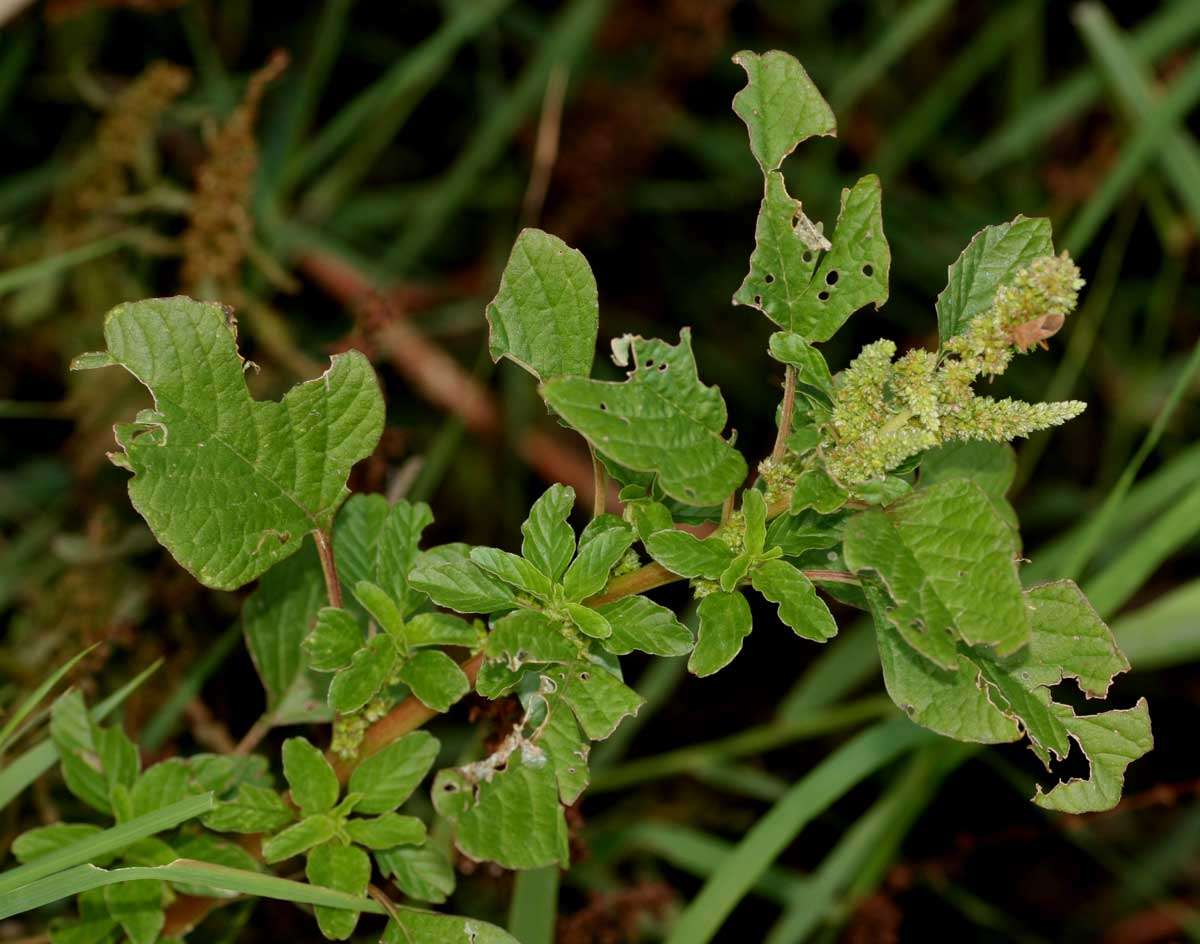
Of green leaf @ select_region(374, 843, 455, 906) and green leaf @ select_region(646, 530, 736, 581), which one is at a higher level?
green leaf @ select_region(646, 530, 736, 581)

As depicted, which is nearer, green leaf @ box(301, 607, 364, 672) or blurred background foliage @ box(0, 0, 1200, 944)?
green leaf @ box(301, 607, 364, 672)

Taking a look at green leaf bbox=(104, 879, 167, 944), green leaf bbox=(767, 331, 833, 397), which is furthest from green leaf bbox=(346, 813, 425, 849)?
green leaf bbox=(767, 331, 833, 397)

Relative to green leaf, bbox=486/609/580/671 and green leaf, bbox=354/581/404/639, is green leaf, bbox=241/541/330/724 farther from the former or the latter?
green leaf, bbox=486/609/580/671

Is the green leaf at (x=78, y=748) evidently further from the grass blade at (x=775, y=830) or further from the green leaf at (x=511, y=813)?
the grass blade at (x=775, y=830)

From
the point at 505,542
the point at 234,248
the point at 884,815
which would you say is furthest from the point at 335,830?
the point at 505,542

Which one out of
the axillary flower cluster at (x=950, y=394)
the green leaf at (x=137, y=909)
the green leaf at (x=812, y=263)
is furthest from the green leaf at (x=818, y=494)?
the green leaf at (x=137, y=909)

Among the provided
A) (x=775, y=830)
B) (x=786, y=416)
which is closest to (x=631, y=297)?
(x=775, y=830)
